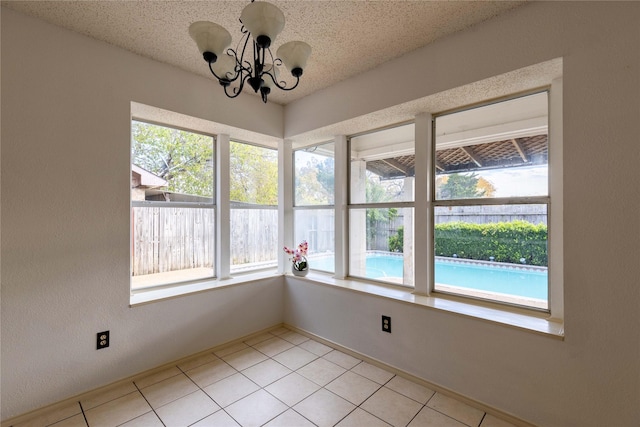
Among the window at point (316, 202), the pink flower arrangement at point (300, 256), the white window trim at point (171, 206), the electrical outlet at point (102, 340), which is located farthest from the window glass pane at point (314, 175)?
the electrical outlet at point (102, 340)

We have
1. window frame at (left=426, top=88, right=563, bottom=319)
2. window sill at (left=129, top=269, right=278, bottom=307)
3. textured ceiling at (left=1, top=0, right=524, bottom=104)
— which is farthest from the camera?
window sill at (left=129, top=269, right=278, bottom=307)

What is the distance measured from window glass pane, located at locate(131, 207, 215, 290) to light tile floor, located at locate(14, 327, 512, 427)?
A: 0.84m

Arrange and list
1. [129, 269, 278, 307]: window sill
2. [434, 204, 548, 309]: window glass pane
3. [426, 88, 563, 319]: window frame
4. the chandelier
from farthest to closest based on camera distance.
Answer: [129, 269, 278, 307]: window sill → [434, 204, 548, 309]: window glass pane → [426, 88, 563, 319]: window frame → the chandelier

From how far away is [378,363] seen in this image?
2.46 meters

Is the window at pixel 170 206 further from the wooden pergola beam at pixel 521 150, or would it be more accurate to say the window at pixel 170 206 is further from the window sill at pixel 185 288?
the wooden pergola beam at pixel 521 150

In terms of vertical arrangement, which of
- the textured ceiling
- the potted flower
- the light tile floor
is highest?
the textured ceiling

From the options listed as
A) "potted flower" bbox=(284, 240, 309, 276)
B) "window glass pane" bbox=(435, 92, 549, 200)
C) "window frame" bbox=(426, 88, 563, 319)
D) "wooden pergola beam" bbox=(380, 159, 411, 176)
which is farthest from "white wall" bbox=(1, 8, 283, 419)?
"window frame" bbox=(426, 88, 563, 319)

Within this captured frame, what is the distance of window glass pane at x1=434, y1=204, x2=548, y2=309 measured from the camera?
79.4 inches

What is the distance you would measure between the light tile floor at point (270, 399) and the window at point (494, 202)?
91 centimetres

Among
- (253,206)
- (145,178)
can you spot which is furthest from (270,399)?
(145,178)

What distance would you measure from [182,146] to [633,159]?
3376 millimetres

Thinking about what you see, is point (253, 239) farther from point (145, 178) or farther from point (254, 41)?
point (254, 41)

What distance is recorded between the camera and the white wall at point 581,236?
147 cm

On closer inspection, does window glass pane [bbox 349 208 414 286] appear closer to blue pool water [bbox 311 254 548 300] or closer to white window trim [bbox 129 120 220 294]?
blue pool water [bbox 311 254 548 300]
